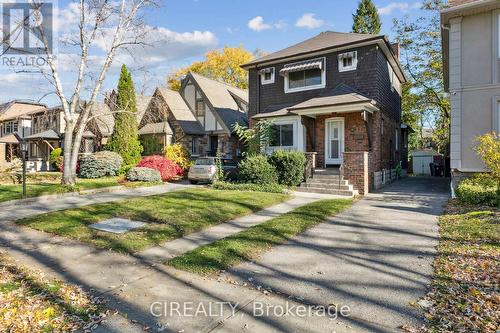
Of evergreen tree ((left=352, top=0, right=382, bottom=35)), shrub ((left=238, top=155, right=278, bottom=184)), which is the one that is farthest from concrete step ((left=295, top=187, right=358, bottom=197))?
evergreen tree ((left=352, top=0, right=382, bottom=35))

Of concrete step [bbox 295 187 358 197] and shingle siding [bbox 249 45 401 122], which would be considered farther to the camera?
shingle siding [bbox 249 45 401 122]

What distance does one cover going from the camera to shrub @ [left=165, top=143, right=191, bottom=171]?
2138cm

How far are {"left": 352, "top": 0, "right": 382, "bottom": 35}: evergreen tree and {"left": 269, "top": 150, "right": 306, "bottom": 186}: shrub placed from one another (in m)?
26.9

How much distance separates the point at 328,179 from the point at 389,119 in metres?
6.97

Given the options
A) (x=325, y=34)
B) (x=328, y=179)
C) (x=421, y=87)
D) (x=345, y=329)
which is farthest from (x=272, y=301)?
(x=421, y=87)

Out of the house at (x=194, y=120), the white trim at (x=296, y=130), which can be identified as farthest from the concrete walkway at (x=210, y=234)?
the house at (x=194, y=120)

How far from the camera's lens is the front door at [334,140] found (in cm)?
1568

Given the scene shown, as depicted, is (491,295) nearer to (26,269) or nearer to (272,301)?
(272,301)

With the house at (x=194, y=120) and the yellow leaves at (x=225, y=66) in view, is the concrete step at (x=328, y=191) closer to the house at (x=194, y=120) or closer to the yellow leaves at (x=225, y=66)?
Result: the house at (x=194, y=120)

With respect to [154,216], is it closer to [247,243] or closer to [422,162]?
[247,243]

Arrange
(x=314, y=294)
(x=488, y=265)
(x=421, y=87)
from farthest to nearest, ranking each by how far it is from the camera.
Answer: (x=421, y=87) < (x=488, y=265) < (x=314, y=294)

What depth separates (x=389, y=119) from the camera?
18031mm

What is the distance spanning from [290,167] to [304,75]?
6196 millimetres

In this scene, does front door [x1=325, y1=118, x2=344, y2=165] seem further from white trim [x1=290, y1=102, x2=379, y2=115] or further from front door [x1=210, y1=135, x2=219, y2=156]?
front door [x1=210, y1=135, x2=219, y2=156]
